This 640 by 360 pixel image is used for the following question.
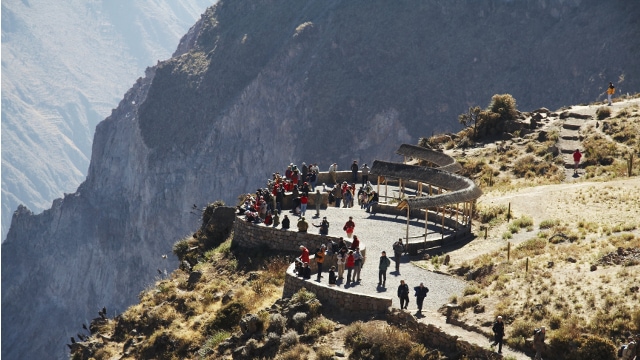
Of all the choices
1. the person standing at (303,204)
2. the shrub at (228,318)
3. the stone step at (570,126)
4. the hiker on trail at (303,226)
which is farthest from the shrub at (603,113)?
the shrub at (228,318)

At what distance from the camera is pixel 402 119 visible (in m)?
182

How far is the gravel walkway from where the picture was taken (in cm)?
3328

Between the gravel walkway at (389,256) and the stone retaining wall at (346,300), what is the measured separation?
1.94ft

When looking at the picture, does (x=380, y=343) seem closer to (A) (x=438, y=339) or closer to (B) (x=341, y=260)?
(A) (x=438, y=339)

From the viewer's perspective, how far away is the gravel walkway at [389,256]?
1310 inches

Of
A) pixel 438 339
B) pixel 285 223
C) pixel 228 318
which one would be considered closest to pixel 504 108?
pixel 285 223

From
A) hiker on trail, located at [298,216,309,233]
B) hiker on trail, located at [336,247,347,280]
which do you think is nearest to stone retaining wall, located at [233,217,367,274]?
hiker on trail, located at [298,216,309,233]

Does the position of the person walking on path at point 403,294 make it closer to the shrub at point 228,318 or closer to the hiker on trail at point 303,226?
the shrub at point 228,318

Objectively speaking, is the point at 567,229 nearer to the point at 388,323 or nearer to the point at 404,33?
the point at 388,323

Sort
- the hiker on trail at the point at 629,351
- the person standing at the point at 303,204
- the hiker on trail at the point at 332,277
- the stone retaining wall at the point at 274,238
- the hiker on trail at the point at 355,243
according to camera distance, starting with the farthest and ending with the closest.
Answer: the person standing at the point at 303,204
the stone retaining wall at the point at 274,238
the hiker on trail at the point at 355,243
the hiker on trail at the point at 332,277
the hiker on trail at the point at 629,351

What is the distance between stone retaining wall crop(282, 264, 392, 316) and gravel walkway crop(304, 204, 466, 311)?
23.3 inches

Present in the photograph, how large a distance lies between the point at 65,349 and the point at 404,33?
292ft

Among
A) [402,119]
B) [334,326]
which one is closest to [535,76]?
[402,119]

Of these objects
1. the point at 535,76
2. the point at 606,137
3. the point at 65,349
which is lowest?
the point at 65,349
